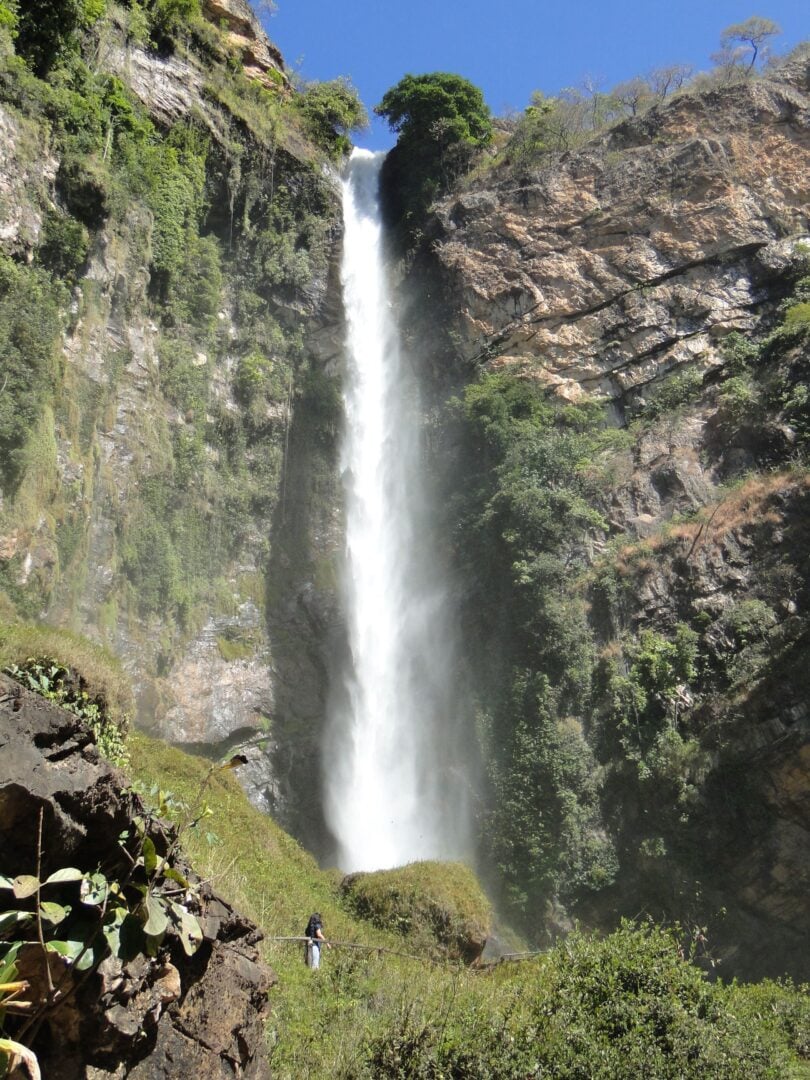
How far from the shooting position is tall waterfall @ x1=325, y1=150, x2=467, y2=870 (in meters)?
17.8

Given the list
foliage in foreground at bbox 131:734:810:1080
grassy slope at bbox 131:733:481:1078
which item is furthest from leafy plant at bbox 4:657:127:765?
foliage in foreground at bbox 131:734:810:1080

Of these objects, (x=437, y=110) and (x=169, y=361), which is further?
(x=437, y=110)

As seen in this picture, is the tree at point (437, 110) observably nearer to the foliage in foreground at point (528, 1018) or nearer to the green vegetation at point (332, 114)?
the green vegetation at point (332, 114)

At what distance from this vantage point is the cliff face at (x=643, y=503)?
1495 centimetres

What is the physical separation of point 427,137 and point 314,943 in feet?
93.1

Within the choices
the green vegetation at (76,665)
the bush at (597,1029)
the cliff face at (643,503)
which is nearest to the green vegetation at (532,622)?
the cliff face at (643,503)

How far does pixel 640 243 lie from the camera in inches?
933

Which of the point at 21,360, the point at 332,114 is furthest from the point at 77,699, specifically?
the point at 332,114

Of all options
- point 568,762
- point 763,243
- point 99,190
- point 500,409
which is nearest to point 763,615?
point 568,762

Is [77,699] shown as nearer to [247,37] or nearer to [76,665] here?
[76,665]

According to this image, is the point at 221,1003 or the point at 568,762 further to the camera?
the point at 568,762

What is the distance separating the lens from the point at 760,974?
1404 cm

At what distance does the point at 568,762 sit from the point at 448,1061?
10478 mm

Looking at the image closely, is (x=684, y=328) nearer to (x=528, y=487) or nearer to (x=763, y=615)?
(x=528, y=487)
